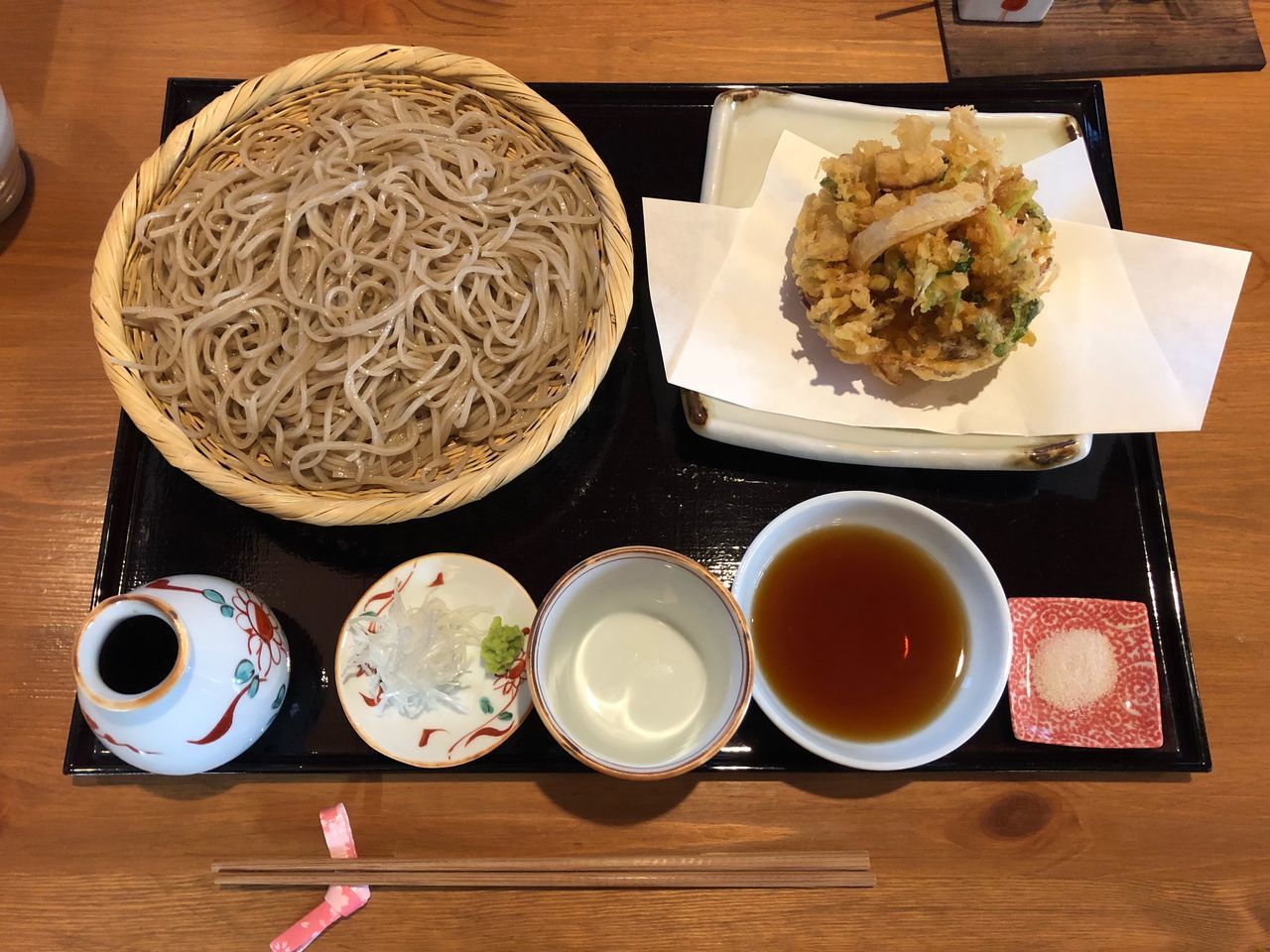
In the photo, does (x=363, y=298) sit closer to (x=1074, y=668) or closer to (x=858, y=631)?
(x=858, y=631)

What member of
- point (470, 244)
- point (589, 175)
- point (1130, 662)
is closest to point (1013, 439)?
point (1130, 662)

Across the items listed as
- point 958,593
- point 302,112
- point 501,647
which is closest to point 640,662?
point 501,647

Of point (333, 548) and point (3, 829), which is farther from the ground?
point (333, 548)

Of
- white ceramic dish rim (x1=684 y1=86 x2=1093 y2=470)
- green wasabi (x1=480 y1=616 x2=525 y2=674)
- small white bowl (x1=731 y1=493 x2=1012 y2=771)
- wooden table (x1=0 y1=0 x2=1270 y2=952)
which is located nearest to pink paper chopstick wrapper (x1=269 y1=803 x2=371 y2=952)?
wooden table (x1=0 y1=0 x2=1270 y2=952)

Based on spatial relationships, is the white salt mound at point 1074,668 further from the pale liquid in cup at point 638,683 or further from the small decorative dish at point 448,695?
the small decorative dish at point 448,695

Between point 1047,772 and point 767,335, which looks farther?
point 767,335

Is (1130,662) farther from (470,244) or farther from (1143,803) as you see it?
(470,244)

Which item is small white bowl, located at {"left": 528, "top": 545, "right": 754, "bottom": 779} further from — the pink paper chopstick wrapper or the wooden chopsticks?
the pink paper chopstick wrapper
